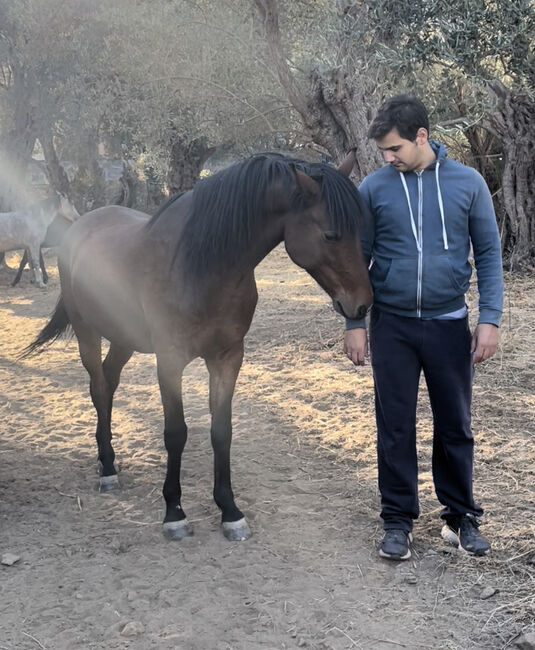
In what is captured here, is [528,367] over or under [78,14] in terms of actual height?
under

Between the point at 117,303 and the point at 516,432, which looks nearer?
the point at 117,303

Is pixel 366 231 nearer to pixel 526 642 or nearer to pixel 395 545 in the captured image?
pixel 395 545

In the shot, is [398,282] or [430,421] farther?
[430,421]

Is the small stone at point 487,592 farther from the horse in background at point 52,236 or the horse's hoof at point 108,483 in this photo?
the horse in background at point 52,236

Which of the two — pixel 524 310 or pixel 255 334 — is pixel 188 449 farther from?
pixel 524 310

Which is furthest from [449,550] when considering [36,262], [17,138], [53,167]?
[53,167]

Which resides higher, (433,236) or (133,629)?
(433,236)

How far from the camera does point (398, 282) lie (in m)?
2.80

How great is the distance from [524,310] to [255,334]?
3229mm

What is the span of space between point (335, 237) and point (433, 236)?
1.34 feet

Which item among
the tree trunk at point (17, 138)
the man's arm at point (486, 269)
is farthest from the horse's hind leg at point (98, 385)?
the tree trunk at point (17, 138)

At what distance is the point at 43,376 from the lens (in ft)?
20.9

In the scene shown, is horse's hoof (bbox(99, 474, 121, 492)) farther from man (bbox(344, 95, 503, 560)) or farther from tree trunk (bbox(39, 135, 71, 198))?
tree trunk (bbox(39, 135, 71, 198))

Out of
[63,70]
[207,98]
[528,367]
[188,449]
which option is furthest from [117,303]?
[63,70]
